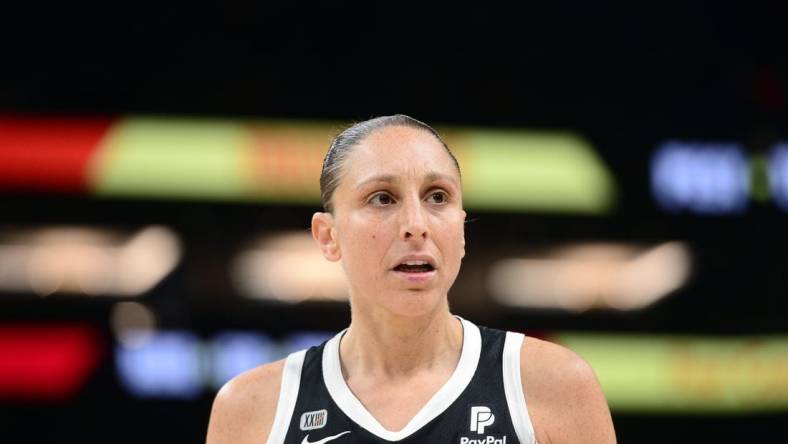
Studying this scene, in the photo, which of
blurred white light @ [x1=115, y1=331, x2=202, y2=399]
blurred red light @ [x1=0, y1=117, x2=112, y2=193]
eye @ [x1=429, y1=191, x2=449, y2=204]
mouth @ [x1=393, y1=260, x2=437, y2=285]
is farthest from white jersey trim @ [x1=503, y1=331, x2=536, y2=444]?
blurred red light @ [x1=0, y1=117, x2=112, y2=193]

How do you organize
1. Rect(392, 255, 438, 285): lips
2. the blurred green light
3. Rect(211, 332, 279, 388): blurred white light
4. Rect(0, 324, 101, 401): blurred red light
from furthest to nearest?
the blurred green light, Rect(211, 332, 279, 388): blurred white light, Rect(0, 324, 101, 401): blurred red light, Rect(392, 255, 438, 285): lips

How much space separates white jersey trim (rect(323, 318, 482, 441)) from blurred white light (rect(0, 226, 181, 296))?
4.41 meters

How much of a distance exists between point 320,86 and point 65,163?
1.73 metres

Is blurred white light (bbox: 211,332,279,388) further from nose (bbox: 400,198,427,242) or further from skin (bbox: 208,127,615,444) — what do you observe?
nose (bbox: 400,198,427,242)

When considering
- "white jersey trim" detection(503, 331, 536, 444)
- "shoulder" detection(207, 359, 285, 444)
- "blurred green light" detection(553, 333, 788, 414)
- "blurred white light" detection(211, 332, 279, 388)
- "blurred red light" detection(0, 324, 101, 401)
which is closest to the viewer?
"white jersey trim" detection(503, 331, 536, 444)

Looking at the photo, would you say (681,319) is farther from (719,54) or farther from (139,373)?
(139,373)

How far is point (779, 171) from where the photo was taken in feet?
25.2

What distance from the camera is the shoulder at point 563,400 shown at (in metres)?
2.61

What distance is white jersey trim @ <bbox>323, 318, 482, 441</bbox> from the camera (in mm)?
2670

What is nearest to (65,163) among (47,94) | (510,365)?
(47,94)

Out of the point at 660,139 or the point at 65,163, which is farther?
the point at 660,139

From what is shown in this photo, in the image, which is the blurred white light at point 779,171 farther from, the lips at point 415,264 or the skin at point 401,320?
the lips at point 415,264

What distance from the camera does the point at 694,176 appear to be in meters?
7.59

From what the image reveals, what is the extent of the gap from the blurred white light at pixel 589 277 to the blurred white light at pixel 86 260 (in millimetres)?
2169
